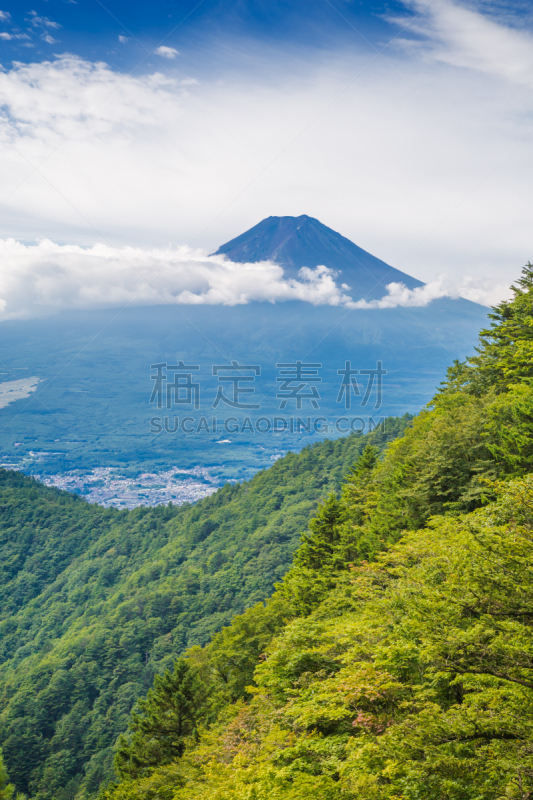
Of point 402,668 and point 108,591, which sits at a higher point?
point 402,668

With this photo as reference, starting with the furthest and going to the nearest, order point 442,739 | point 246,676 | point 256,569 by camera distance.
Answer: point 256,569 → point 246,676 → point 442,739

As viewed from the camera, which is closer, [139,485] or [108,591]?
[108,591]

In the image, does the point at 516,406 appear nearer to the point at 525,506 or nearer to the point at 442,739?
the point at 525,506

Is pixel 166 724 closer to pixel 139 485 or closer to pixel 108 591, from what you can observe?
pixel 108 591

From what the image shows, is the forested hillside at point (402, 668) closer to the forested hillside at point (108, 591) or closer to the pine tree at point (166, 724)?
the pine tree at point (166, 724)

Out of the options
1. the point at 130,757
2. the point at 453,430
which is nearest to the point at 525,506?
the point at 453,430

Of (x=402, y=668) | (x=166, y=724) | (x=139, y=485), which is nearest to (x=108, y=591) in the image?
(x=166, y=724)
